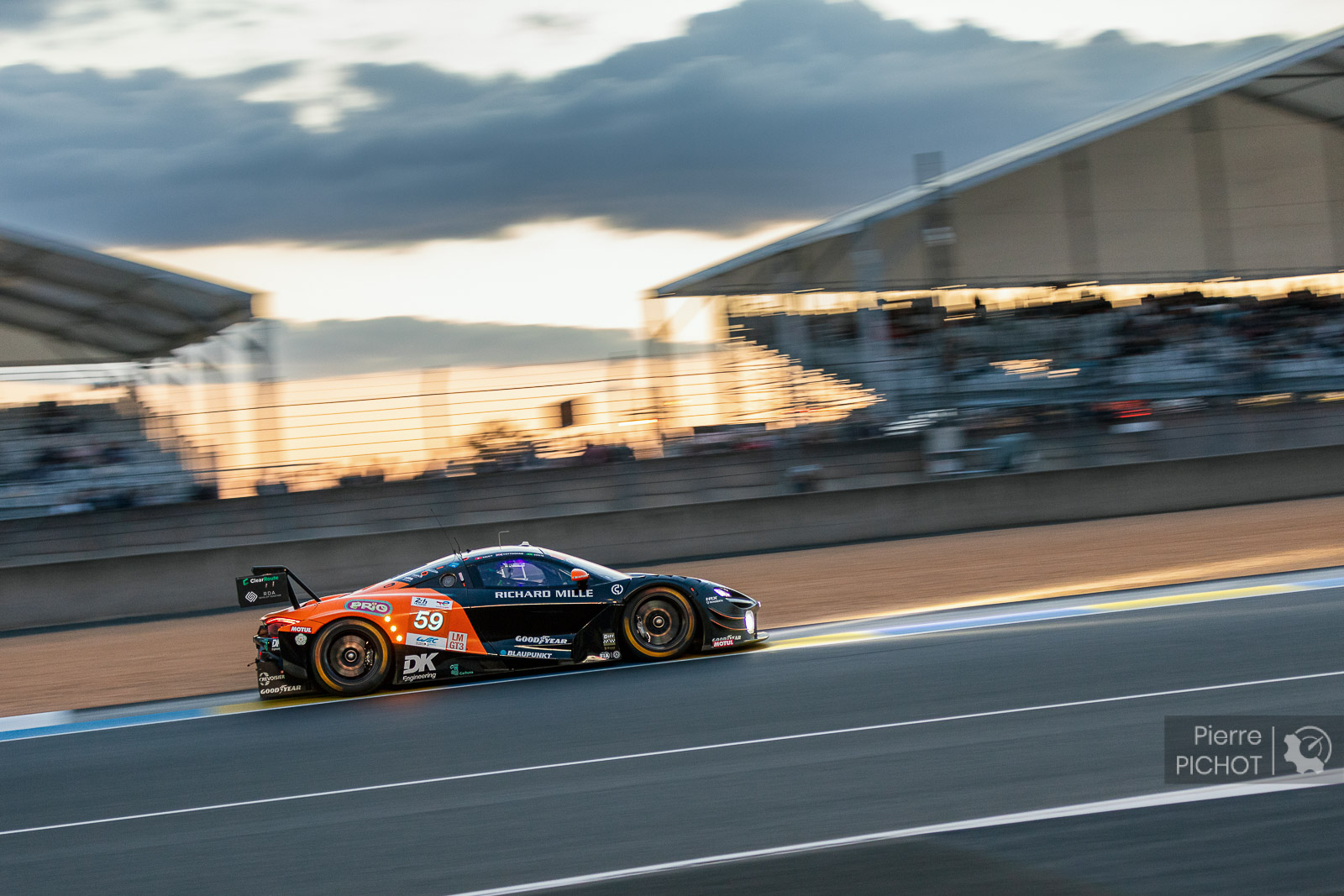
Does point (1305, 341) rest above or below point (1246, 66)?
below

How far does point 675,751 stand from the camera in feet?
20.0

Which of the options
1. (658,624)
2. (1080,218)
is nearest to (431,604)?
(658,624)

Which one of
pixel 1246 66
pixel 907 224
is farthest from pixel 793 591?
pixel 1246 66

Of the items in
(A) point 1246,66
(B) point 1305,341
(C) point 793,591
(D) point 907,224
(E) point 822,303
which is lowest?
(C) point 793,591

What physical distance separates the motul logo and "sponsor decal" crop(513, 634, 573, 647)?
2.05 ft

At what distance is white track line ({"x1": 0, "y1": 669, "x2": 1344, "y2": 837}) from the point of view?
19.2ft

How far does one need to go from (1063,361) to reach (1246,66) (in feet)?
32.2

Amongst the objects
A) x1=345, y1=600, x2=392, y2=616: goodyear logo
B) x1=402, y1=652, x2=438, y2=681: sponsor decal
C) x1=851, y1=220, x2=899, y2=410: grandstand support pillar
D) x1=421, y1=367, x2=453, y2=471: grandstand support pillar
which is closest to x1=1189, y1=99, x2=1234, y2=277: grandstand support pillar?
x1=851, y1=220, x2=899, y2=410: grandstand support pillar

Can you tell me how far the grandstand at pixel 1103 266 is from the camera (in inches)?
783

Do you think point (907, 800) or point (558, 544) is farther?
point (558, 544)

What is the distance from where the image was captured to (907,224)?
27.6 m

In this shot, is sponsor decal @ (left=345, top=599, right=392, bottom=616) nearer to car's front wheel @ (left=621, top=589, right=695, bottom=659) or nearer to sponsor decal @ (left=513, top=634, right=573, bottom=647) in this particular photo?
sponsor decal @ (left=513, top=634, right=573, bottom=647)

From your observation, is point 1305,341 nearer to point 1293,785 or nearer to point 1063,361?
point 1063,361

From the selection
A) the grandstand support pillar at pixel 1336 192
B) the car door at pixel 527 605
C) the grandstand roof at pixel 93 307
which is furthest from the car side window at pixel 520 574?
the grandstand support pillar at pixel 1336 192
